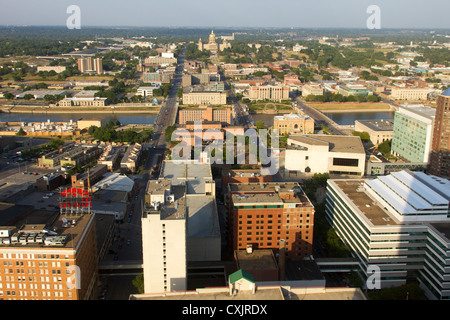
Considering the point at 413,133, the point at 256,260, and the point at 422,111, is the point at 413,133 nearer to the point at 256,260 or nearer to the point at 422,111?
the point at 422,111

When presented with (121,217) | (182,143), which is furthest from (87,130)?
(121,217)

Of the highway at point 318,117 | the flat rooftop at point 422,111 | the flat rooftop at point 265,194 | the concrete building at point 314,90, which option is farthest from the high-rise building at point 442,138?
the concrete building at point 314,90

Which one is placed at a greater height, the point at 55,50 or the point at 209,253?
the point at 55,50

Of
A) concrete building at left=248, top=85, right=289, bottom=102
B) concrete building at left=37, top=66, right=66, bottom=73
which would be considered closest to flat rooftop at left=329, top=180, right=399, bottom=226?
concrete building at left=248, top=85, right=289, bottom=102

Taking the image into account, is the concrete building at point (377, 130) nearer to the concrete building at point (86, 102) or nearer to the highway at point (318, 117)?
the highway at point (318, 117)

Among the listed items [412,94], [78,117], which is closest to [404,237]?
[78,117]

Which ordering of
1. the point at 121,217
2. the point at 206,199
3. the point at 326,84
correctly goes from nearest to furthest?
1. the point at 206,199
2. the point at 121,217
3. the point at 326,84
